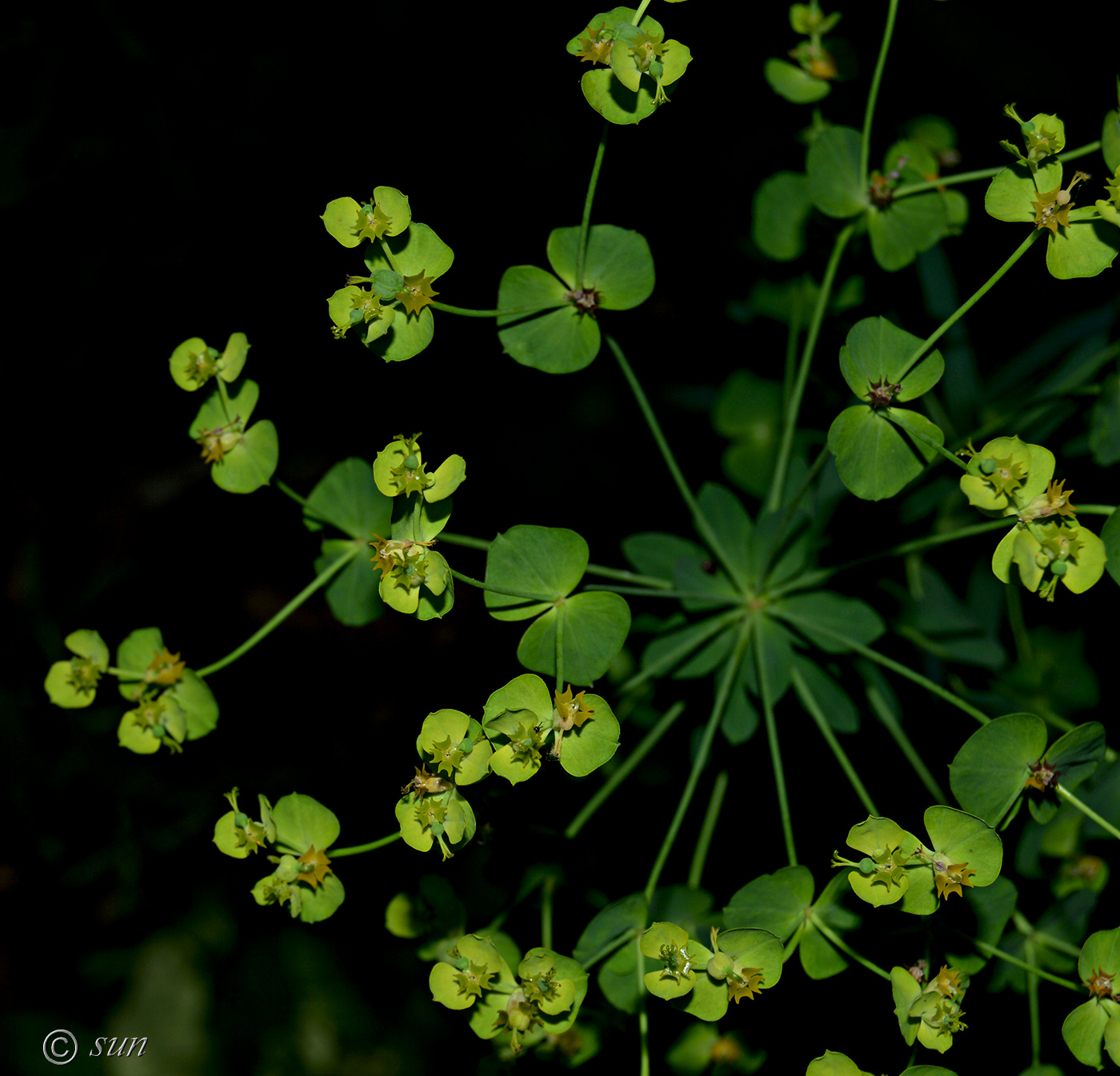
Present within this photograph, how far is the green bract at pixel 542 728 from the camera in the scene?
126 cm

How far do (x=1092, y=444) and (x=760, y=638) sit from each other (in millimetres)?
760

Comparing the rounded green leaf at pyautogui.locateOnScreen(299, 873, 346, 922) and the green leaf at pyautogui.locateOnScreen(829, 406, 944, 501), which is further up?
the green leaf at pyautogui.locateOnScreen(829, 406, 944, 501)

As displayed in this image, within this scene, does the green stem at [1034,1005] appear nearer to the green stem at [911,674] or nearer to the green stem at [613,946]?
the green stem at [911,674]

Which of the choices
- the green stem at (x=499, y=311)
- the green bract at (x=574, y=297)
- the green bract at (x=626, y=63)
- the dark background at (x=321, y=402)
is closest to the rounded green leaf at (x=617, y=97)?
the green bract at (x=626, y=63)

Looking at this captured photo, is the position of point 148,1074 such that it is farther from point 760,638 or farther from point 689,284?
point 689,284

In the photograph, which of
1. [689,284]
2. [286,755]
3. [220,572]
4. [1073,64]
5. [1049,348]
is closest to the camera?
[1049,348]

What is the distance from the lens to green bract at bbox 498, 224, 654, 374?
1.55 m

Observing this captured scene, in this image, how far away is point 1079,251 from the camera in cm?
141

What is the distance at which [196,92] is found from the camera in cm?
262

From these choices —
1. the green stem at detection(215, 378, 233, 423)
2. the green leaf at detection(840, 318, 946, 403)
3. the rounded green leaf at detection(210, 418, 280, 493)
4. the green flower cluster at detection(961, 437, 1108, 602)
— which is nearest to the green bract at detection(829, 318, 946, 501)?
the green leaf at detection(840, 318, 946, 403)

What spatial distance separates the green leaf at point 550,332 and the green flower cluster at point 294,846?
86 centimetres

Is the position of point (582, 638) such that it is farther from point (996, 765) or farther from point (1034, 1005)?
point (1034, 1005)

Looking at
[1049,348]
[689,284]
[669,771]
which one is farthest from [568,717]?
[689,284]

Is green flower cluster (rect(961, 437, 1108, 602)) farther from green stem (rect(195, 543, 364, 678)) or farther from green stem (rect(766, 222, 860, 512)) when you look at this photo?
green stem (rect(195, 543, 364, 678))
